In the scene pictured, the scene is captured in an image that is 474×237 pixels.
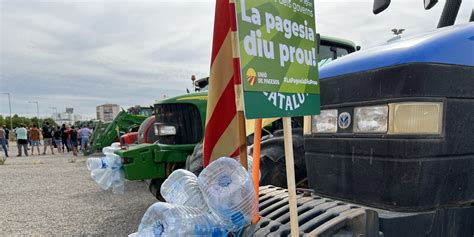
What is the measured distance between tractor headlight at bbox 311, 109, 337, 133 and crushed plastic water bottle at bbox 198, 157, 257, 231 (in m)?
0.61

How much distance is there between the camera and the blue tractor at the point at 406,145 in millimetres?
1681

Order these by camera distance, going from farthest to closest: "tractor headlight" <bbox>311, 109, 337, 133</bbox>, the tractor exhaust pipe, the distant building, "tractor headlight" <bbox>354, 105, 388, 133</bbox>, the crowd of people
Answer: the distant building, the crowd of people, the tractor exhaust pipe, "tractor headlight" <bbox>311, 109, 337, 133</bbox>, "tractor headlight" <bbox>354, 105, 388, 133</bbox>

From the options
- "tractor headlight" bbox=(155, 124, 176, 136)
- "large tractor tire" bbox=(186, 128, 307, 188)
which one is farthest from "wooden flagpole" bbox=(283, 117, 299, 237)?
"tractor headlight" bbox=(155, 124, 176, 136)

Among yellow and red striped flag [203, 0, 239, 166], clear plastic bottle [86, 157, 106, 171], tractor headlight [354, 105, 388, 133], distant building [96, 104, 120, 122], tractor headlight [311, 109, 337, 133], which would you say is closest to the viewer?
tractor headlight [354, 105, 388, 133]

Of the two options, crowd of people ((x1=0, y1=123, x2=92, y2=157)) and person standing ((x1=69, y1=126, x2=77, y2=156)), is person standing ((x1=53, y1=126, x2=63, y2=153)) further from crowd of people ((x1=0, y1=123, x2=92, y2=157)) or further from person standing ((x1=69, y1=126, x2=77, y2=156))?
person standing ((x1=69, y1=126, x2=77, y2=156))

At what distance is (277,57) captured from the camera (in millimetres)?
1662

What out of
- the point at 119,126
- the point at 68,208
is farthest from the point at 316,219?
the point at 119,126

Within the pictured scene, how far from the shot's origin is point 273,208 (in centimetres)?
202

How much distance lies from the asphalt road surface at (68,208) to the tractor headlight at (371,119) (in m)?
3.46

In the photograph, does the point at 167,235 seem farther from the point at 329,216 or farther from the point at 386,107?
the point at 386,107

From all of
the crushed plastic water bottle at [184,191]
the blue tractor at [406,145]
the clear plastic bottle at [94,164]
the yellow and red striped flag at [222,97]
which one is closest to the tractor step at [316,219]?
the blue tractor at [406,145]

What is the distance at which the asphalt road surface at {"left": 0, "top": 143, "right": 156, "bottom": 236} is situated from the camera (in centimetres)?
467

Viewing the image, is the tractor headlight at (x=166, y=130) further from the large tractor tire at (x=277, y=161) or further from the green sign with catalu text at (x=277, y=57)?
the green sign with catalu text at (x=277, y=57)

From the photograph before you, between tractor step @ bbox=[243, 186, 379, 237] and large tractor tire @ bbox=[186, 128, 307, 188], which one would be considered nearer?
tractor step @ bbox=[243, 186, 379, 237]
